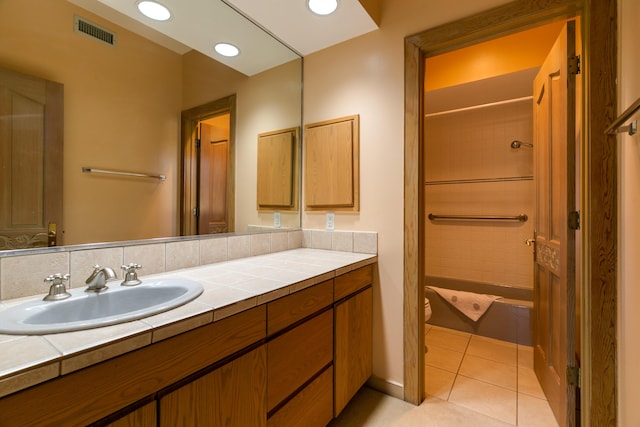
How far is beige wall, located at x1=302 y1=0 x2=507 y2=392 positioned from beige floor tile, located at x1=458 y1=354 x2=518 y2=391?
0.63 m

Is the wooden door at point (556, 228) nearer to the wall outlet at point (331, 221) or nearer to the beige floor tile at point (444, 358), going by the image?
the beige floor tile at point (444, 358)

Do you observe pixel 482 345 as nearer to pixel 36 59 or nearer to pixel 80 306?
pixel 80 306

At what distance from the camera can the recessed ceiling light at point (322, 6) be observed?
1.58 meters

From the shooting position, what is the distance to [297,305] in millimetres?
1157

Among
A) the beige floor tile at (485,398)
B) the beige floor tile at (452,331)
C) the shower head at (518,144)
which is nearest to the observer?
the beige floor tile at (485,398)

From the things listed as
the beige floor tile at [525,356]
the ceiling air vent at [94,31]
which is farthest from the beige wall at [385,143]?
the ceiling air vent at [94,31]

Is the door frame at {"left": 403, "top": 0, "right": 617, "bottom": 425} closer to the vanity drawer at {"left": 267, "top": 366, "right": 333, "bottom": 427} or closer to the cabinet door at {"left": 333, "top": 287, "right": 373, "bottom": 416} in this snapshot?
the cabinet door at {"left": 333, "top": 287, "right": 373, "bottom": 416}

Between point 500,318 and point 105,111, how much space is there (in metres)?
3.07

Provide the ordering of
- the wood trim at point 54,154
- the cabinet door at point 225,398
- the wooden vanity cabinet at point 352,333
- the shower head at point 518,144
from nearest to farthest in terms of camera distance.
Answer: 1. the cabinet door at point 225,398
2. the wood trim at point 54,154
3. the wooden vanity cabinet at point 352,333
4. the shower head at point 518,144

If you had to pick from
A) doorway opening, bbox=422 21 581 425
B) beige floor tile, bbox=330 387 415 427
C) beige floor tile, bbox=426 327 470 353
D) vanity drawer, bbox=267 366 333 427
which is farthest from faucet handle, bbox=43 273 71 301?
beige floor tile, bbox=426 327 470 353

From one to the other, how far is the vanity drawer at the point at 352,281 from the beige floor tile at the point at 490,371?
102cm

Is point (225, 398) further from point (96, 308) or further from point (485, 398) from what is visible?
point (485, 398)

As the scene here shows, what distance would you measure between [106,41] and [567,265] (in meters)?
2.39

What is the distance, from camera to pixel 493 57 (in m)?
2.33
